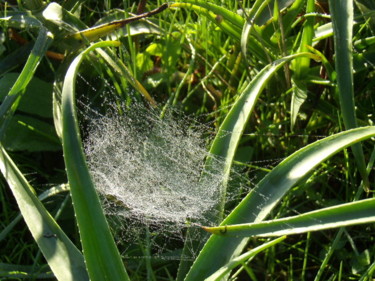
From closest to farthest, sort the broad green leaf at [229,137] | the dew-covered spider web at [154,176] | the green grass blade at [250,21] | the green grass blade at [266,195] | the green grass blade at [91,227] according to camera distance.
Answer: the green grass blade at [91,227] < the green grass blade at [266,195] < the broad green leaf at [229,137] < the dew-covered spider web at [154,176] < the green grass blade at [250,21]

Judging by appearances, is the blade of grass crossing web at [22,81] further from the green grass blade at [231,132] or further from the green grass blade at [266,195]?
the green grass blade at [266,195]

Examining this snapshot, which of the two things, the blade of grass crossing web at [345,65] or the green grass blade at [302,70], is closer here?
the blade of grass crossing web at [345,65]

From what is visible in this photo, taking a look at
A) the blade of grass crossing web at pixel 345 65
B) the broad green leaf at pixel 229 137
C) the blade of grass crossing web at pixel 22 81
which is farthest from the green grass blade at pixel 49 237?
the blade of grass crossing web at pixel 345 65

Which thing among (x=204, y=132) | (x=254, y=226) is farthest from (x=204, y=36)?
(x=254, y=226)

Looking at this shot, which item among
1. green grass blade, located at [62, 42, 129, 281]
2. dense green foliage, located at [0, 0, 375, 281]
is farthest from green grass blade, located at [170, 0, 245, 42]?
green grass blade, located at [62, 42, 129, 281]

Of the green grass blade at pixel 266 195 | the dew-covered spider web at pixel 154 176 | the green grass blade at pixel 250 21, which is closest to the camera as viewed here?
the green grass blade at pixel 266 195

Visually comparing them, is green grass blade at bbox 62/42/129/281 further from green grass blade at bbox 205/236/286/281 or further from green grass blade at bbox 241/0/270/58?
green grass blade at bbox 241/0/270/58

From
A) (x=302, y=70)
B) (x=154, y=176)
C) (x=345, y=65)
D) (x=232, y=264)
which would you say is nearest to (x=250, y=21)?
(x=302, y=70)
